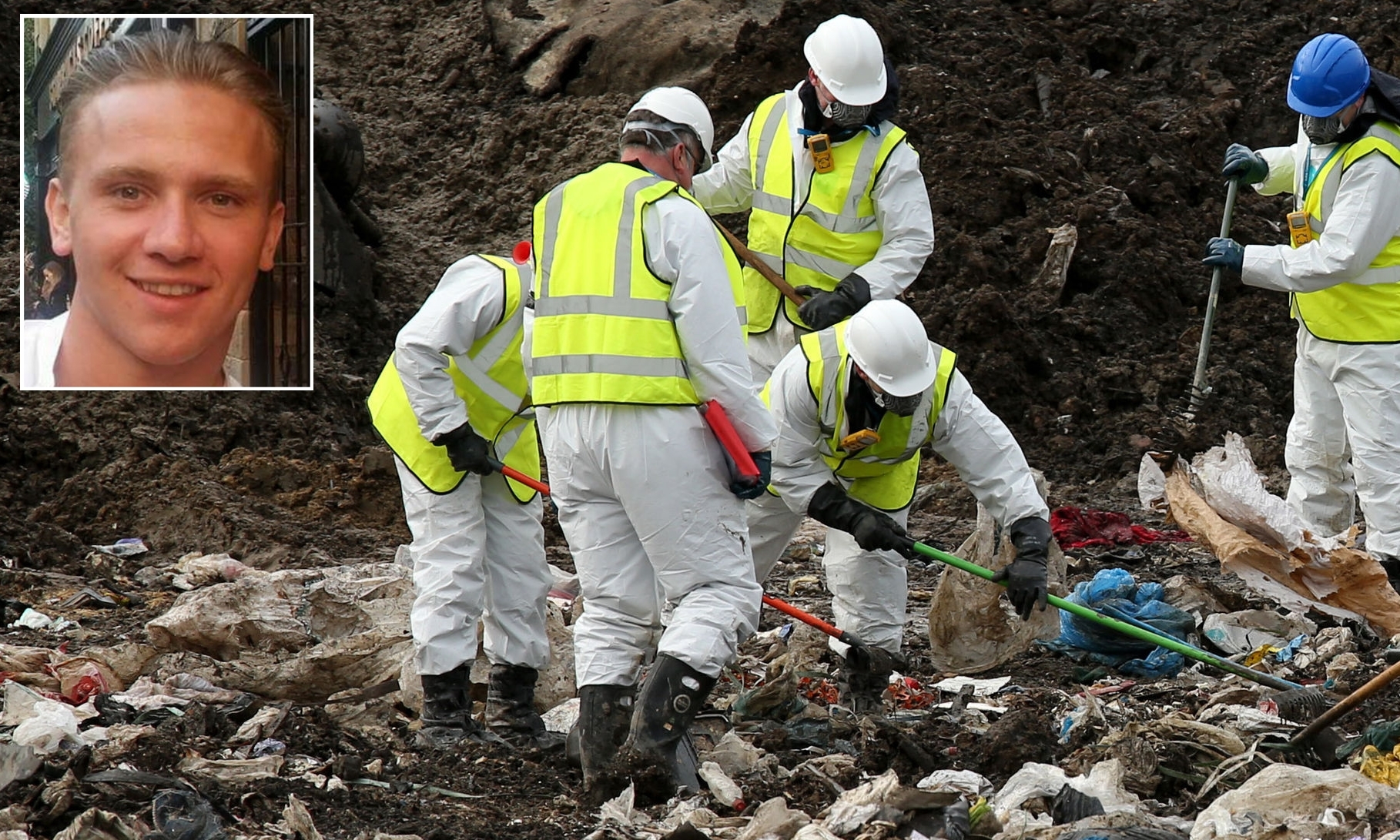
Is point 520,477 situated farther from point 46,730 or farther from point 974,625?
point 974,625

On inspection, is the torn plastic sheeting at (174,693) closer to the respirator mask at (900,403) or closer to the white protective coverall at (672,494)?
the white protective coverall at (672,494)

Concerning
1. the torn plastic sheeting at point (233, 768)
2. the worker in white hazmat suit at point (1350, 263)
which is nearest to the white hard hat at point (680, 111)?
the torn plastic sheeting at point (233, 768)

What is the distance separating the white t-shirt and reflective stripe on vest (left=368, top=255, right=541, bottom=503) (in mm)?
3361

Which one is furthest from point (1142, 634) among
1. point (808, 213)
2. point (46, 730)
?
point (46, 730)

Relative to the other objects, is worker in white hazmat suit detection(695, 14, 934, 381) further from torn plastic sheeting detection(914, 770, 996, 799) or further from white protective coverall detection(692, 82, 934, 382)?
torn plastic sheeting detection(914, 770, 996, 799)

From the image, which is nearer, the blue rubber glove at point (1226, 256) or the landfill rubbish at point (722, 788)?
the landfill rubbish at point (722, 788)

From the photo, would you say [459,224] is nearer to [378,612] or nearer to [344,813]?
[378,612]

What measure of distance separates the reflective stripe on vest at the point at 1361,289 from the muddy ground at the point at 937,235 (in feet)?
4.62

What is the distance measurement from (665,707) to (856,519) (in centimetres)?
108

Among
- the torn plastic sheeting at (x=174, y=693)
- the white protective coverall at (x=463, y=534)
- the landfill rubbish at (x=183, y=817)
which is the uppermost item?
the white protective coverall at (x=463, y=534)

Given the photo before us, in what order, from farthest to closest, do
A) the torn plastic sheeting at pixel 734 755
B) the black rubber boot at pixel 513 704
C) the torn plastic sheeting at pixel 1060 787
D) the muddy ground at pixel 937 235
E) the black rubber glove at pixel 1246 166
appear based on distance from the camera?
the muddy ground at pixel 937 235 → the black rubber glove at pixel 1246 166 → the black rubber boot at pixel 513 704 → the torn plastic sheeting at pixel 734 755 → the torn plastic sheeting at pixel 1060 787

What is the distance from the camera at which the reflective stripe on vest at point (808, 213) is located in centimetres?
656

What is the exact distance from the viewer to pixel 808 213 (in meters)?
6.65

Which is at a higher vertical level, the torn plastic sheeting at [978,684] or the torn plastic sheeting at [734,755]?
the torn plastic sheeting at [734,755]
